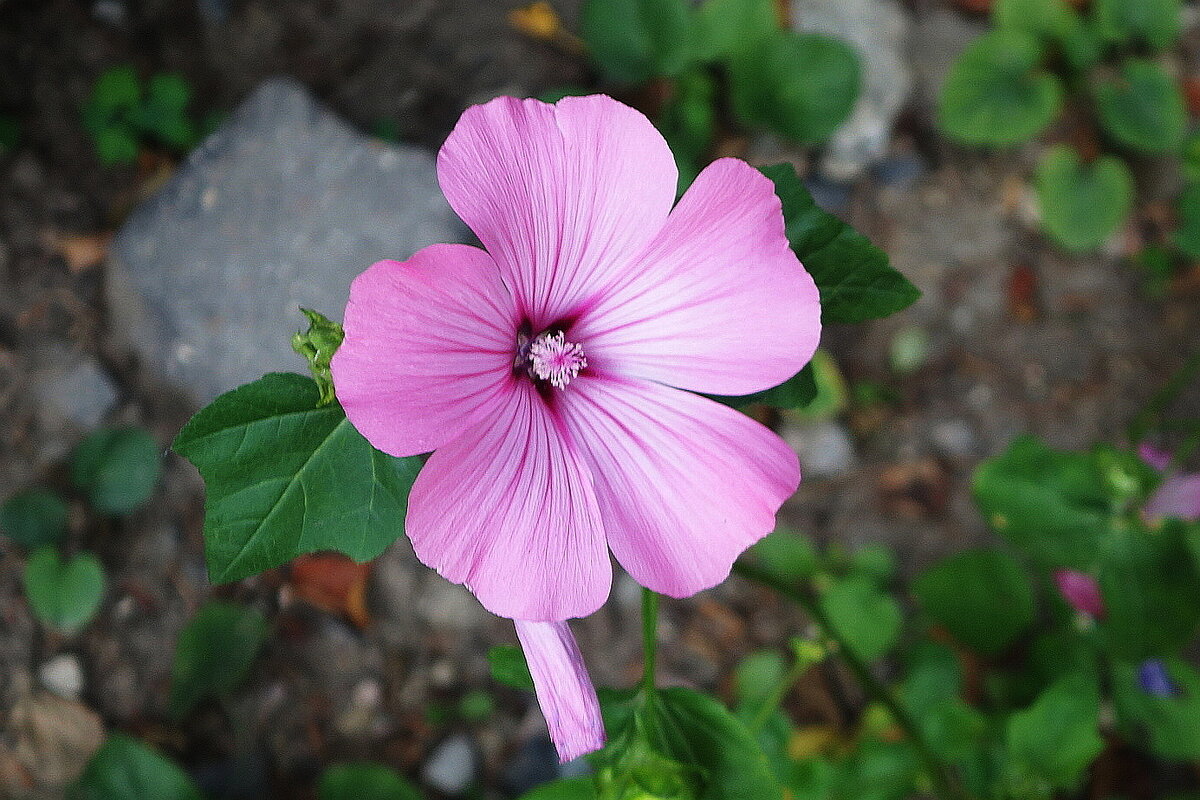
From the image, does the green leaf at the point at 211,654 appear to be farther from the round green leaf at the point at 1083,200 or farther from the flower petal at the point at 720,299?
the round green leaf at the point at 1083,200

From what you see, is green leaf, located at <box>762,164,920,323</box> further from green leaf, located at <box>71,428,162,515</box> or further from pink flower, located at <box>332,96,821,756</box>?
green leaf, located at <box>71,428,162,515</box>

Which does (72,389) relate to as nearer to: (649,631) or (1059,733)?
(649,631)

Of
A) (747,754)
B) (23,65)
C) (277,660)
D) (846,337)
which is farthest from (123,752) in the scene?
(846,337)

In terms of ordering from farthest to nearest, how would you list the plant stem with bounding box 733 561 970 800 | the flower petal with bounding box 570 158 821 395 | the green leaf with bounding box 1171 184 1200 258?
the green leaf with bounding box 1171 184 1200 258, the plant stem with bounding box 733 561 970 800, the flower petal with bounding box 570 158 821 395

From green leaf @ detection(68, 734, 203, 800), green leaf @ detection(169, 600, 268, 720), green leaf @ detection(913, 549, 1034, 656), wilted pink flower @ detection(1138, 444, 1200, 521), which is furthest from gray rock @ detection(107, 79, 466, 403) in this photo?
wilted pink flower @ detection(1138, 444, 1200, 521)

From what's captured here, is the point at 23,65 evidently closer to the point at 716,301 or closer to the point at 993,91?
the point at 716,301

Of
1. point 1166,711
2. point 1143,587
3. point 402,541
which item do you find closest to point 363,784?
point 402,541

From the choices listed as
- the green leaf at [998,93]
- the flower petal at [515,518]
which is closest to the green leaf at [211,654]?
the flower petal at [515,518]
